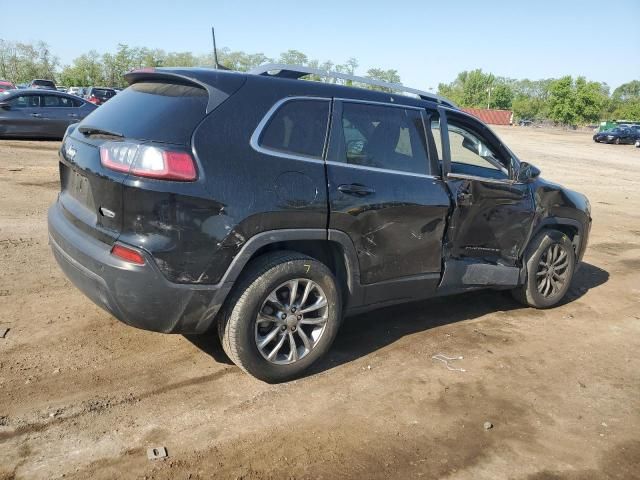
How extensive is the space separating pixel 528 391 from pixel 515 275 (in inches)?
57.0

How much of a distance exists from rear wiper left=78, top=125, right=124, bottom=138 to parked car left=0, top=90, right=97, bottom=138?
12.7 meters

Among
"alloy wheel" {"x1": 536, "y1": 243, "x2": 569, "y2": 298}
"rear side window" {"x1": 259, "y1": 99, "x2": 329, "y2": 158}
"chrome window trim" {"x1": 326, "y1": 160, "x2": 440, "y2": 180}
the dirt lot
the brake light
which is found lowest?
the dirt lot

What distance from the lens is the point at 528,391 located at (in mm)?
3818

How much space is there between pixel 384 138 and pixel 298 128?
2.46 feet

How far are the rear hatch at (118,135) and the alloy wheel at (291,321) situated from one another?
1.04 meters

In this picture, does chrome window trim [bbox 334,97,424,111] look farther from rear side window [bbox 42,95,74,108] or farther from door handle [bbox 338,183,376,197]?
rear side window [bbox 42,95,74,108]

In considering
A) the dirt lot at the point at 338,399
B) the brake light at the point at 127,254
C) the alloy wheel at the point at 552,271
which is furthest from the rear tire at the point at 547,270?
the brake light at the point at 127,254

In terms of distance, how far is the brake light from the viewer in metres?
3.03

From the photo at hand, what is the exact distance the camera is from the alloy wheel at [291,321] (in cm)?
349

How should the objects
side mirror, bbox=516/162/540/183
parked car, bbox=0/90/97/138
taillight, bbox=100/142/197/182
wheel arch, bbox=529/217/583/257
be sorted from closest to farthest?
taillight, bbox=100/142/197/182 < side mirror, bbox=516/162/540/183 < wheel arch, bbox=529/217/583/257 < parked car, bbox=0/90/97/138

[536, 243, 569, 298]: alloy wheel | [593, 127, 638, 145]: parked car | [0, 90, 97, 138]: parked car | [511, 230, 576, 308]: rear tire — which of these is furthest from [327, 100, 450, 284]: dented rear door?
[593, 127, 638, 145]: parked car

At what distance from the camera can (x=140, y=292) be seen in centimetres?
306

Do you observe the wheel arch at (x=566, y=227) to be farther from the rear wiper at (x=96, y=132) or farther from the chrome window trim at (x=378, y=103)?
the rear wiper at (x=96, y=132)

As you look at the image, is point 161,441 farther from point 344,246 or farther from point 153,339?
point 344,246
